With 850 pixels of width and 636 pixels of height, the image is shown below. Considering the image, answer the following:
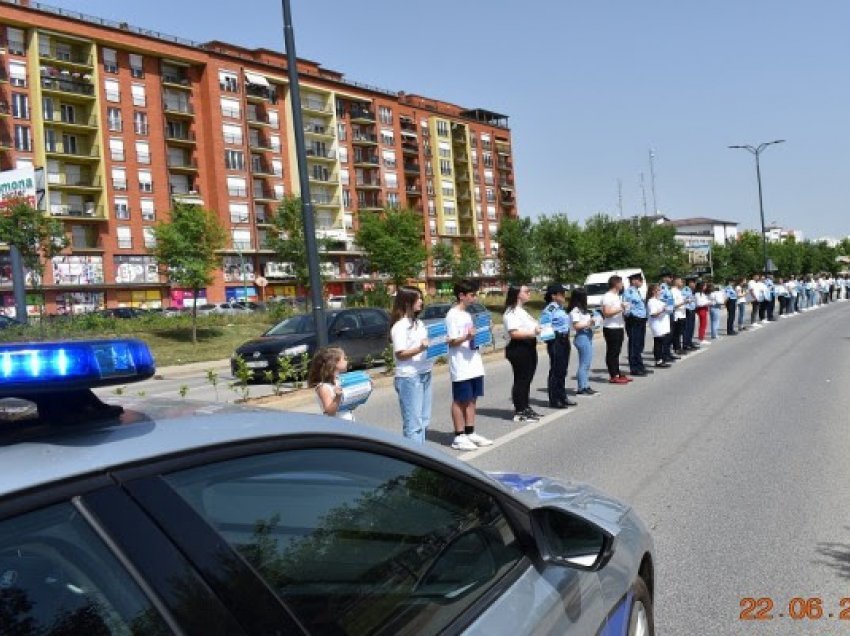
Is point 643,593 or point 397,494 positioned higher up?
point 397,494

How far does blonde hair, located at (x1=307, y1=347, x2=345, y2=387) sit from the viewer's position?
19.6 ft

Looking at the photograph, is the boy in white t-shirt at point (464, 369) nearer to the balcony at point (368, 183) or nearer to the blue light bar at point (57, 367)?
the blue light bar at point (57, 367)

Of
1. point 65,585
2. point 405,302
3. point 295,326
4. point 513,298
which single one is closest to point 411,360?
point 405,302

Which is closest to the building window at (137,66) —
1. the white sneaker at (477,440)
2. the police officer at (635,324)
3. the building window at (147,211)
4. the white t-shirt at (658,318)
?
the building window at (147,211)

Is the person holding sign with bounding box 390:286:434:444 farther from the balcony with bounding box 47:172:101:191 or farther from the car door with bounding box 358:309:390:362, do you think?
the balcony with bounding box 47:172:101:191

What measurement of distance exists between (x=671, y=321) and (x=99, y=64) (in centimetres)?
6089

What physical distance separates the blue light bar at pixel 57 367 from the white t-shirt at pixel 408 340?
586 centimetres

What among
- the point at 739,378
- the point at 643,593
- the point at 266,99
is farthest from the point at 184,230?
the point at 266,99

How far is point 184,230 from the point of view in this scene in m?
38.9

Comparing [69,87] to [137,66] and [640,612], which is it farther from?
[640,612]

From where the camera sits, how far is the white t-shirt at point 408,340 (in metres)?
7.49

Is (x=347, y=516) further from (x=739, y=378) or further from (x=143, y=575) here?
(x=739, y=378)

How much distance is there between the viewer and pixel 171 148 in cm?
7100

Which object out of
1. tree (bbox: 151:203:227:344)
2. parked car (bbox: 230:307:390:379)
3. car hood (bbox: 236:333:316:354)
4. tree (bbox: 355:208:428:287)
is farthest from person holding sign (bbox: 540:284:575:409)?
tree (bbox: 355:208:428:287)
